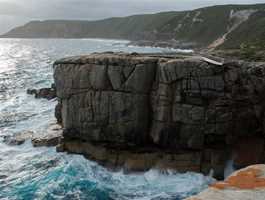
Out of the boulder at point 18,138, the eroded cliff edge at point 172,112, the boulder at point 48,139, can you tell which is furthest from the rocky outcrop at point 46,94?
the eroded cliff edge at point 172,112

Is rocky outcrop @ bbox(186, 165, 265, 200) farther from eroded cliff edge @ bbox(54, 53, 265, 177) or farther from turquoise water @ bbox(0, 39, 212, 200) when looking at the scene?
eroded cliff edge @ bbox(54, 53, 265, 177)

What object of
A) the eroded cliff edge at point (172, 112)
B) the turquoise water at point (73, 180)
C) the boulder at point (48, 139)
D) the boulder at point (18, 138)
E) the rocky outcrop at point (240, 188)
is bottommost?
the turquoise water at point (73, 180)

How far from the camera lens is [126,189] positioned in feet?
87.1

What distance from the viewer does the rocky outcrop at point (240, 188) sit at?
871 centimetres

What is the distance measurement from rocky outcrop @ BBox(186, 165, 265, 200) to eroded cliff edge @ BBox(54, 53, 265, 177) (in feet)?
59.3

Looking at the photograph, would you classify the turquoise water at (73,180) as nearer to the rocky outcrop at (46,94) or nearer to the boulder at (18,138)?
the boulder at (18,138)

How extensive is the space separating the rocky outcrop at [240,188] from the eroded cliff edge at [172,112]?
712 inches

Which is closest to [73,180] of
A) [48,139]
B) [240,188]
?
[48,139]

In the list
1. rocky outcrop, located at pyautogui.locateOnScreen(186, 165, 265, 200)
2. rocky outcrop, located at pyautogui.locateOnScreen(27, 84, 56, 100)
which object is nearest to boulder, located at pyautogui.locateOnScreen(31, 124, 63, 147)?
rocky outcrop, located at pyautogui.locateOnScreen(27, 84, 56, 100)

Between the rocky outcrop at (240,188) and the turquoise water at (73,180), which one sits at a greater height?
the rocky outcrop at (240,188)

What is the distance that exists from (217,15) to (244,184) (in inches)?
6869

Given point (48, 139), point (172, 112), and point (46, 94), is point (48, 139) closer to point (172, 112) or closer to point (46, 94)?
point (172, 112)

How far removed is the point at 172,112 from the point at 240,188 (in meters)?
19.5

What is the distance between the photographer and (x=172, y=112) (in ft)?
94.2
